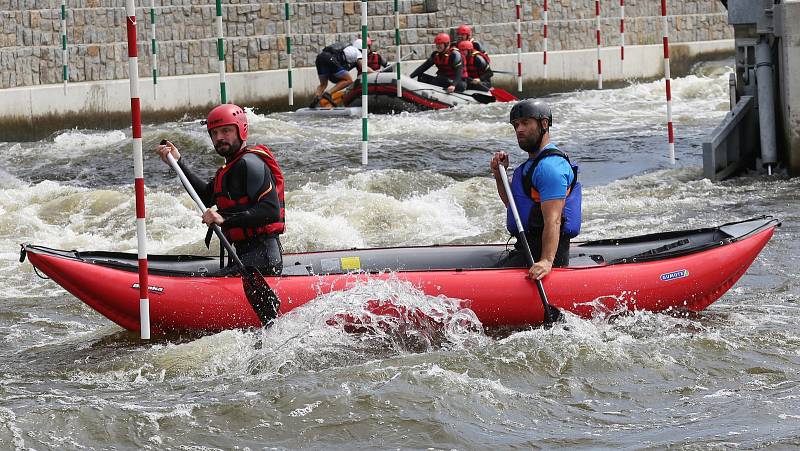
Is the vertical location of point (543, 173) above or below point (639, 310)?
above

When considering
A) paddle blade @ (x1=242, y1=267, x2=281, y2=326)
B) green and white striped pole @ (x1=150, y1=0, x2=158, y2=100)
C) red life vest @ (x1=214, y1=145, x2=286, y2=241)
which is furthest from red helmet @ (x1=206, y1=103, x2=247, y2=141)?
green and white striped pole @ (x1=150, y1=0, x2=158, y2=100)

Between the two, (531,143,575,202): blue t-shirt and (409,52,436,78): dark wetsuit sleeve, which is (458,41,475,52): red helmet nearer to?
(409,52,436,78): dark wetsuit sleeve

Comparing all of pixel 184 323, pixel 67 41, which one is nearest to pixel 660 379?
pixel 184 323

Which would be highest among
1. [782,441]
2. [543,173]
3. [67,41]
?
[67,41]

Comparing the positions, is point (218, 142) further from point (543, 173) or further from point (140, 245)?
point (543, 173)

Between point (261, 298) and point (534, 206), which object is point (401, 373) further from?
point (534, 206)

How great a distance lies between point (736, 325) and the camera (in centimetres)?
640

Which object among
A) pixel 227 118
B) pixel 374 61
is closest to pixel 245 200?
pixel 227 118

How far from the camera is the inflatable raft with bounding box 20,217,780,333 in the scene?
6047 millimetres

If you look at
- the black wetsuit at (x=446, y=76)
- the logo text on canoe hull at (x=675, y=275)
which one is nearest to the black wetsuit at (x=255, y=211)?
the logo text on canoe hull at (x=675, y=275)

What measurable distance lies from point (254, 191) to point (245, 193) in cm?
6

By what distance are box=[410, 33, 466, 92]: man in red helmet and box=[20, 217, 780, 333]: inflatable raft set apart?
Result: 1031 centimetres

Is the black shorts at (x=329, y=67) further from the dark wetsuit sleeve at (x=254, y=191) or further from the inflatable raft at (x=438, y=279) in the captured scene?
the dark wetsuit sleeve at (x=254, y=191)

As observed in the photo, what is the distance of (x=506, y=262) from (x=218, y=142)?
5.02ft
